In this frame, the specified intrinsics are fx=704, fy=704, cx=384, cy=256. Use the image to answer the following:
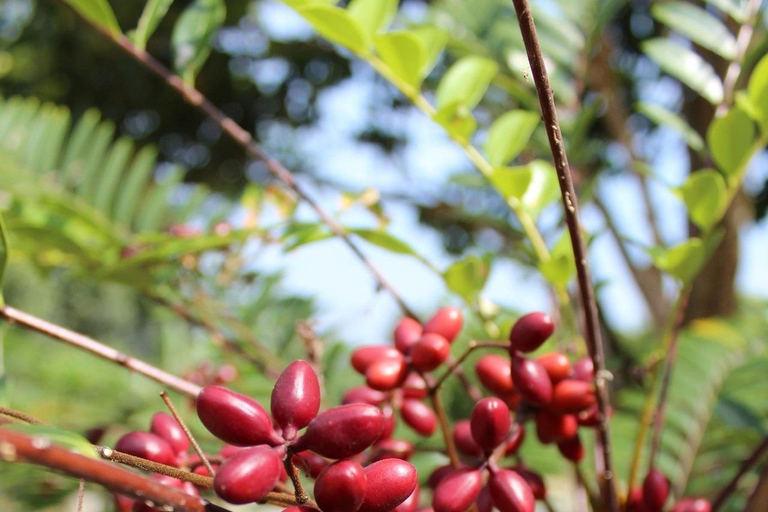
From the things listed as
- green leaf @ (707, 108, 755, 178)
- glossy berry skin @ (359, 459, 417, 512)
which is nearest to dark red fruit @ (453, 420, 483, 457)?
glossy berry skin @ (359, 459, 417, 512)

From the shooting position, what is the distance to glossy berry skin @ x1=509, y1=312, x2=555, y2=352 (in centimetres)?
31

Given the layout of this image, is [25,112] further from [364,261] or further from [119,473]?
[119,473]

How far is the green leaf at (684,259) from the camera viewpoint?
42 centimetres

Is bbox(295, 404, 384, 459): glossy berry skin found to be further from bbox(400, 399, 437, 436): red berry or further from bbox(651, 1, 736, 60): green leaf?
bbox(651, 1, 736, 60): green leaf

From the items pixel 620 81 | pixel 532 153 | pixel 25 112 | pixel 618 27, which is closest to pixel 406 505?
pixel 532 153

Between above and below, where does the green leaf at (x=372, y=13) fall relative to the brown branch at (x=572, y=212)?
above

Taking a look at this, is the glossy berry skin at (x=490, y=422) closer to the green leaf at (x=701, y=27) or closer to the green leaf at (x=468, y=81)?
the green leaf at (x=468, y=81)

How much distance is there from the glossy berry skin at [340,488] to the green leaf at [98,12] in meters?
0.34

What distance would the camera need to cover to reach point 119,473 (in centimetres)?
15

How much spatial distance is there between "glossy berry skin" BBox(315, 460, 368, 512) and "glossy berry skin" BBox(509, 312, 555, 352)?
0.12m

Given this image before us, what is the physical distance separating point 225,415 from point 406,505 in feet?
0.34

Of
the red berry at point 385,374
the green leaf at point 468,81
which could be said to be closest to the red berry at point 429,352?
the red berry at point 385,374

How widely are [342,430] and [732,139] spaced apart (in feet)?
1.12

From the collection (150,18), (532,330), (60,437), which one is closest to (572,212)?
(532,330)
